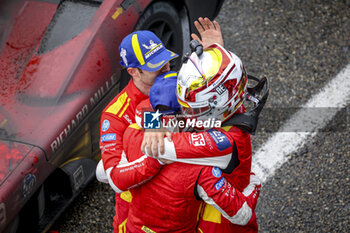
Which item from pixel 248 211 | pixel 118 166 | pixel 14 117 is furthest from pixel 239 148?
pixel 14 117

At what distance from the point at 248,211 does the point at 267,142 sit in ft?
6.45

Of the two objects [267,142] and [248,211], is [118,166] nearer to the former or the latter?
[248,211]

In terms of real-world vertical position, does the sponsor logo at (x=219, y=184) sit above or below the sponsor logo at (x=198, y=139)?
below

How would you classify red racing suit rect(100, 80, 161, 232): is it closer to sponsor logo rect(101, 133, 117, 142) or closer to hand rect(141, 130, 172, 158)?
sponsor logo rect(101, 133, 117, 142)

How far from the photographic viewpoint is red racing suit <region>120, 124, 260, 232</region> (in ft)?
7.29

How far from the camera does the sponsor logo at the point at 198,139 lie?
2.23m

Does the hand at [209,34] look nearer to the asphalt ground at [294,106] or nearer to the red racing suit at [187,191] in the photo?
the red racing suit at [187,191]

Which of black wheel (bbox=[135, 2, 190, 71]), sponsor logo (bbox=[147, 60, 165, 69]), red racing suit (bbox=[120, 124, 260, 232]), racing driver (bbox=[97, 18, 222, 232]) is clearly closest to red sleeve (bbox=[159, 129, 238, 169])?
Result: red racing suit (bbox=[120, 124, 260, 232])

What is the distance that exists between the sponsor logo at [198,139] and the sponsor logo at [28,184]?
1251mm

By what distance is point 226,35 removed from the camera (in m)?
5.23

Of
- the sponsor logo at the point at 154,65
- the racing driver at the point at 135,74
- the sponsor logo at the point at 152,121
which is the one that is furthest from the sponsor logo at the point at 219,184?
the sponsor logo at the point at 154,65

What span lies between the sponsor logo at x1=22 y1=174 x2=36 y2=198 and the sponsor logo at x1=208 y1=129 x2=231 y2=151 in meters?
1.32

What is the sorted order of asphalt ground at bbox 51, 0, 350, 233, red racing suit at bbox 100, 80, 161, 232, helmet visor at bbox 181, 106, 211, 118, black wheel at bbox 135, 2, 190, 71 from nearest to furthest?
helmet visor at bbox 181, 106, 211, 118, red racing suit at bbox 100, 80, 161, 232, asphalt ground at bbox 51, 0, 350, 233, black wheel at bbox 135, 2, 190, 71

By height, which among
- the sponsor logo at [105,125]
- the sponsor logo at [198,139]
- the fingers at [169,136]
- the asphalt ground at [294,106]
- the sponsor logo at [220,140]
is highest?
the fingers at [169,136]
